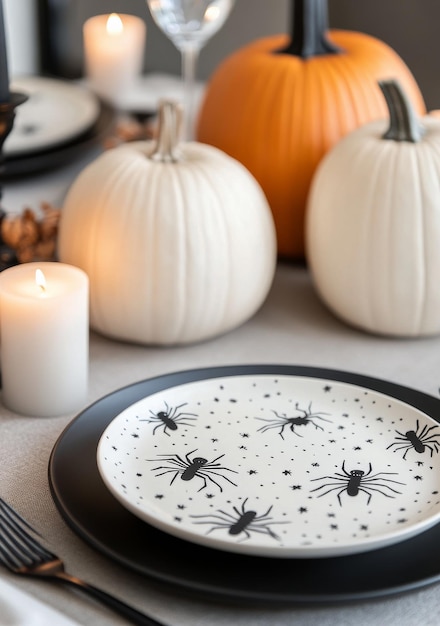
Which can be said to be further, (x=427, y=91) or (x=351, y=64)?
(x=427, y=91)

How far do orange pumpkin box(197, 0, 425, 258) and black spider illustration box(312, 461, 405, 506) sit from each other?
18.2 inches

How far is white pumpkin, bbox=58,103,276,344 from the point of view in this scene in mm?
834

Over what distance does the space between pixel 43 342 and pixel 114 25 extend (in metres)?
0.74

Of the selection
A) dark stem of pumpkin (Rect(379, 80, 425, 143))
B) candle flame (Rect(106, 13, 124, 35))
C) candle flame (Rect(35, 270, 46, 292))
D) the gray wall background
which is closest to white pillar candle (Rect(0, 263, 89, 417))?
candle flame (Rect(35, 270, 46, 292))

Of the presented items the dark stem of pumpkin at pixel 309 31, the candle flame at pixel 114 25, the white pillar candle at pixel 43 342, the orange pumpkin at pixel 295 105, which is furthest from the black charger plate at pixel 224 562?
the candle flame at pixel 114 25

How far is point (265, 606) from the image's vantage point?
1.65 ft

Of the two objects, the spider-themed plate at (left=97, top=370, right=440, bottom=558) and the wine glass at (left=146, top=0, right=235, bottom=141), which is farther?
the wine glass at (left=146, top=0, right=235, bottom=141)

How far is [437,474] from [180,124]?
412 millimetres

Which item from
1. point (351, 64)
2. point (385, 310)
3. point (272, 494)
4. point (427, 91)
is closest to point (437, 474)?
point (272, 494)

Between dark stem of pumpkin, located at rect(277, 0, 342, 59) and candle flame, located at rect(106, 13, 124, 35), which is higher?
dark stem of pumpkin, located at rect(277, 0, 342, 59)

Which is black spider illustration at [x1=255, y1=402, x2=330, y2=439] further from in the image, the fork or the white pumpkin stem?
the white pumpkin stem

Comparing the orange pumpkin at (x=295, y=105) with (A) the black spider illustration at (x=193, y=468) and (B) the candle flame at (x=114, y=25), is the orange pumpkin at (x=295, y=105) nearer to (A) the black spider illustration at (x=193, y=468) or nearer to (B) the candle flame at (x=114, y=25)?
(B) the candle flame at (x=114, y=25)

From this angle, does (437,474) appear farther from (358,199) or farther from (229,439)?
(358,199)

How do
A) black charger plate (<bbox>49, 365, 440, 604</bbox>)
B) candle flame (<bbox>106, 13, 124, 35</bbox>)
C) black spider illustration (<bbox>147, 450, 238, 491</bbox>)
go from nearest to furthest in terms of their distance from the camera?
black charger plate (<bbox>49, 365, 440, 604</bbox>), black spider illustration (<bbox>147, 450, 238, 491</bbox>), candle flame (<bbox>106, 13, 124, 35</bbox>)
